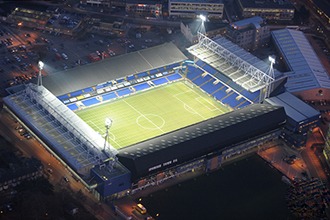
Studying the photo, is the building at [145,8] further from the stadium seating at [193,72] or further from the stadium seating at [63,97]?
the stadium seating at [63,97]

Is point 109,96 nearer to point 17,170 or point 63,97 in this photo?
point 63,97

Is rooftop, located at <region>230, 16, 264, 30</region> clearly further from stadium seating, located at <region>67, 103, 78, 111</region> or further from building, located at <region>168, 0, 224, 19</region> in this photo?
stadium seating, located at <region>67, 103, 78, 111</region>

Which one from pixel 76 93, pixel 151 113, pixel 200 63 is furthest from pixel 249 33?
pixel 76 93

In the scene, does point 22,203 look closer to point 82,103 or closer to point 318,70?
point 82,103

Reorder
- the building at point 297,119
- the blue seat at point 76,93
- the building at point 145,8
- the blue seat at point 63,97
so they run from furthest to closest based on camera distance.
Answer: the building at point 145,8 < the blue seat at point 76,93 < the blue seat at point 63,97 < the building at point 297,119

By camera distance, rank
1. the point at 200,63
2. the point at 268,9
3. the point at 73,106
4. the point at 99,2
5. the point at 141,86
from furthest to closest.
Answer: the point at 99,2
the point at 268,9
the point at 200,63
the point at 141,86
the point at 73,106

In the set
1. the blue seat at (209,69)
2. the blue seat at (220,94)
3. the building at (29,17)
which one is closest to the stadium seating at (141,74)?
the blue seat at (209,69)

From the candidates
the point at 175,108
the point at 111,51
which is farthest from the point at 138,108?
the point at 111,51
